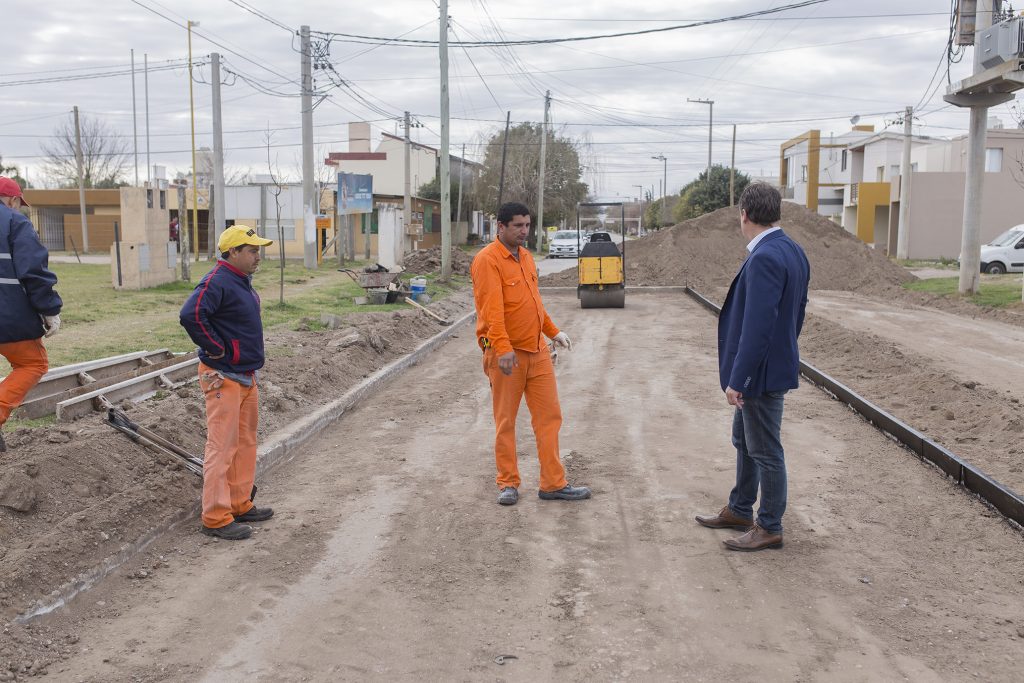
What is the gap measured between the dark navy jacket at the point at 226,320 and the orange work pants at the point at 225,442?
131 millimetres

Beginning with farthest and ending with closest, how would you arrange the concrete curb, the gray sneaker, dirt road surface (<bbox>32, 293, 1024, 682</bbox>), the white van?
the white van → the gray sneaker → the concrete curb → dirt road surface (<bbox>32, 293, 1024, 682</bbox>)

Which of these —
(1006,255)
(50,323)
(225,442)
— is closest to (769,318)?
(225,442)

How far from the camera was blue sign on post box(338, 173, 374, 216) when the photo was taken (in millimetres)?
36656

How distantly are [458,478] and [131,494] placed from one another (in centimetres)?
230

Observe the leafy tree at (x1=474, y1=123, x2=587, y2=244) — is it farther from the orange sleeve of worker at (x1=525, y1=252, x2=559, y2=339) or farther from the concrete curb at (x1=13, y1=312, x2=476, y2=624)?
the orange sleeve of worker at (x1=525, y1=252, x2=559, y2=339)

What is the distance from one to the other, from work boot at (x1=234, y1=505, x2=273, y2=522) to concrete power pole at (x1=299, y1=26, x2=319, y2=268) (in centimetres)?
2597

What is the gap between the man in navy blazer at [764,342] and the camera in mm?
4996

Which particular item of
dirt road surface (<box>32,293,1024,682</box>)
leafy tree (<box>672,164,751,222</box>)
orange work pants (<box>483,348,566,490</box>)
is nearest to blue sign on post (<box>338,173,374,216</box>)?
dirt road surface (<box>32,293,1024,682</box>)

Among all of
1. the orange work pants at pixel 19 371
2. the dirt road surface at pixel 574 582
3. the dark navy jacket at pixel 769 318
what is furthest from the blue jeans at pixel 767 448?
the orange work pants at pixel 19 371

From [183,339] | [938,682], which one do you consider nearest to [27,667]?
[938,682]

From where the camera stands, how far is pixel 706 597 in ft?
15.2


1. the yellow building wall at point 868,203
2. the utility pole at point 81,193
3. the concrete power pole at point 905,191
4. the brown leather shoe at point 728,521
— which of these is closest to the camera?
the brown leather shoe at point 728,521

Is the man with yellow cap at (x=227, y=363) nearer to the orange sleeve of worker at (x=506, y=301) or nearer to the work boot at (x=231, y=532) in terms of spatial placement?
the work boot at (x=231, y=532)

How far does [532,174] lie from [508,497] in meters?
69.0
